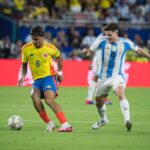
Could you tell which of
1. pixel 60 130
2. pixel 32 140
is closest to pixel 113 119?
pixel 60 130

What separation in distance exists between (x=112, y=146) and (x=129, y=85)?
16.9 meters

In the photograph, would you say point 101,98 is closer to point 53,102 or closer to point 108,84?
point 108,84

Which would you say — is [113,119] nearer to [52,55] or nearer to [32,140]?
[52,55]

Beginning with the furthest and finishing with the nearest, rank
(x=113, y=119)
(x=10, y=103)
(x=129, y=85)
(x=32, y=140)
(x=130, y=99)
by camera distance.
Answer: (x=129, y=85), (x=130, y=99), (x=10, y=103), (x=113, y=119), (x=32, y=140)

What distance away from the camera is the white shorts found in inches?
544

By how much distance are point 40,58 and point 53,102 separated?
90 cm

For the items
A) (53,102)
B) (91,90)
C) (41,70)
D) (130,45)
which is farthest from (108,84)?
(91,90)

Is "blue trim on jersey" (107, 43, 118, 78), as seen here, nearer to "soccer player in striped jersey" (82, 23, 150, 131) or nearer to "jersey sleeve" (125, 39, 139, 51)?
"soccer player in striped jersey" (82, 23, 150, 131)

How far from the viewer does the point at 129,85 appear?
2809 centimetres

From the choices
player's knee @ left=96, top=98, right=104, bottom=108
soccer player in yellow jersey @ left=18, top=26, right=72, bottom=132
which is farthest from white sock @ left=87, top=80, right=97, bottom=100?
soccer player in yellow jersey @ left=18, top=26, right=72, bottom=132

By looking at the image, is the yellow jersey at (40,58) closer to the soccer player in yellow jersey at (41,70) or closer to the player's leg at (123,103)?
the soccer player in yellow jersey at (41,70)

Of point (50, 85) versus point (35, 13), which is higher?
point (35, 13)

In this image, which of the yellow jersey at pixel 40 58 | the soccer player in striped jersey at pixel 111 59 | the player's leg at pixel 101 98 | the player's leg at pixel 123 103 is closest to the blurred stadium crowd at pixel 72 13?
the player's leg at pixel 101 98

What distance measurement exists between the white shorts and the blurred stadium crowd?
16.4m
